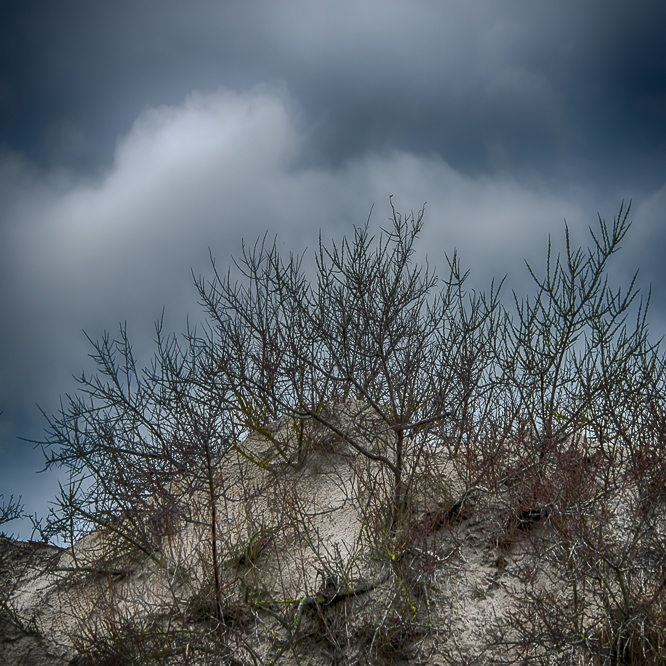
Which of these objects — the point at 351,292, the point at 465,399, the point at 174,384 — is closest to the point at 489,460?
the point at 465,399

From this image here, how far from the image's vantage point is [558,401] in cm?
827

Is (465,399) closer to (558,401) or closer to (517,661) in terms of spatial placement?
(558,401)

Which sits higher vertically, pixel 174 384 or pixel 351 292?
pixel 351 292

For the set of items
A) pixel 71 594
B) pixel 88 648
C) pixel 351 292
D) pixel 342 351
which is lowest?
pixel 88 648

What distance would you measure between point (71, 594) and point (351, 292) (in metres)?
6.45

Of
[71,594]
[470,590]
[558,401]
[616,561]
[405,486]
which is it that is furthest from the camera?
[71,594]

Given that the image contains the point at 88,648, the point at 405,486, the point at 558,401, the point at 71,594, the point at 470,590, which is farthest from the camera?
the point at 71,594

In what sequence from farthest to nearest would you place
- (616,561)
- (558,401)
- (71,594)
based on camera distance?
(71,594)
(558,401)
(616,561)

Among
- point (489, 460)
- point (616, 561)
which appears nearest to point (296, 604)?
point (489, 460)

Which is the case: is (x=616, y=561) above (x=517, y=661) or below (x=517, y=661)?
above

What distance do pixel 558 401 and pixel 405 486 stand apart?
2.57 m

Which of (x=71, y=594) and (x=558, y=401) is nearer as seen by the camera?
(x=558, y=401)

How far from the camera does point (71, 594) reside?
29.6ft

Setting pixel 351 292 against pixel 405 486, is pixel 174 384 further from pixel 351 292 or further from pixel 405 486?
pixel 405 486
